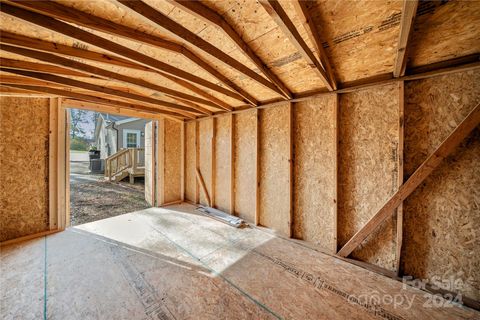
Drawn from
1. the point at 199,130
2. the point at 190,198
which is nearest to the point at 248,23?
the point at 199,130

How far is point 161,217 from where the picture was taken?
3.86m

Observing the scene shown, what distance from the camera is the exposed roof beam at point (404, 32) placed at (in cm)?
112

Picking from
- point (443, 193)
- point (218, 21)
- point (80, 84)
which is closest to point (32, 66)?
point (80, 84)

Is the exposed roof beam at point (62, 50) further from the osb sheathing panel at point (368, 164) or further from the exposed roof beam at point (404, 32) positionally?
the osb sheathing panel at point (368, 164)

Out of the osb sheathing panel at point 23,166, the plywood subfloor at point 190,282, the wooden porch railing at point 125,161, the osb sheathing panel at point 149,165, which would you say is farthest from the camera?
the wooden porch railing at point 125,161

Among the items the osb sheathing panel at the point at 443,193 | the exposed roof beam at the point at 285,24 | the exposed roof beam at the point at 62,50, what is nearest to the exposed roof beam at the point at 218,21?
the exposed roof beam at the point at 285,24

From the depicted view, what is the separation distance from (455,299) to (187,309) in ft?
8.76

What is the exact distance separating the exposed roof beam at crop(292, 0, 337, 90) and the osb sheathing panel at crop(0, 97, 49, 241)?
4.14 m

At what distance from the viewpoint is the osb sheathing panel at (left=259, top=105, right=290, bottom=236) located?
3045mm

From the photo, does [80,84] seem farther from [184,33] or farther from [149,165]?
[149,165]

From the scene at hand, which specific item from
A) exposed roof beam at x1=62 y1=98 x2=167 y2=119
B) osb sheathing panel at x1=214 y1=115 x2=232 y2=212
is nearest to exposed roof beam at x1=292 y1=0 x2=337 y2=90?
osb sheathing panel at x1=214 y1=115 x2=232 y2=212

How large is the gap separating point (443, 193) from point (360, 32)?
6.17ft

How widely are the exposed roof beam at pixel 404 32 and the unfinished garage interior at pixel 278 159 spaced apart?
0.01 metres

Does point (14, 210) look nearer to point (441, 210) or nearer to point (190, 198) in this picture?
point (190, 198)
